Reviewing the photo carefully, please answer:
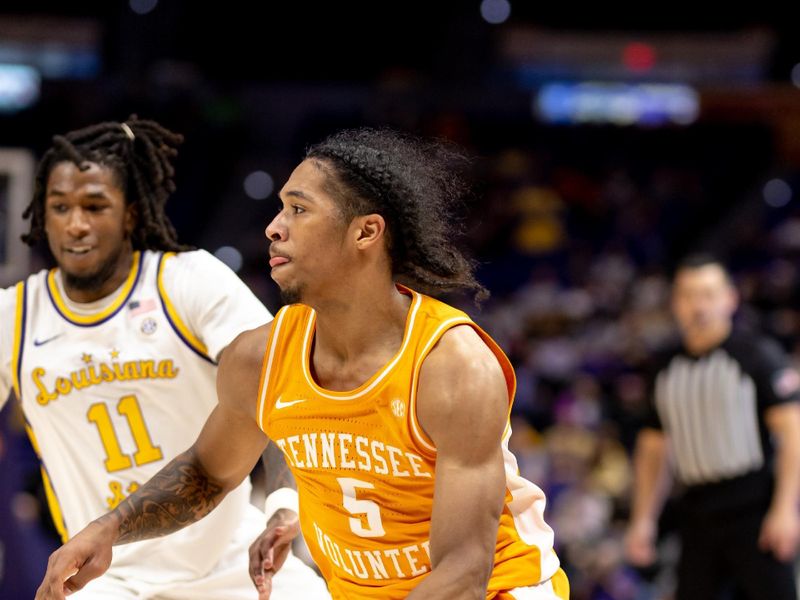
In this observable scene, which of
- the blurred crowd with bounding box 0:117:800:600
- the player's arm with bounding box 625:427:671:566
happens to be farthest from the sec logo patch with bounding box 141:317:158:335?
the player's arm with bounding box 625:427:671:566

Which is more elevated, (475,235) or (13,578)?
(475,235)

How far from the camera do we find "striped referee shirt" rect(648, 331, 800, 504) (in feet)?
19.3

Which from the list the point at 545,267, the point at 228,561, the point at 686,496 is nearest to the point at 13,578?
the point at 228,561

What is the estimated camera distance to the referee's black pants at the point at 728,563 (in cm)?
570

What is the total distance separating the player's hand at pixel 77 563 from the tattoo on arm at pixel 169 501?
10 centimetres

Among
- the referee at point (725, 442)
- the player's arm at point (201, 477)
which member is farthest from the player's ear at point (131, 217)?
the referee at point (725, 442)

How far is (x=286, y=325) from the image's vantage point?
9.70 ft

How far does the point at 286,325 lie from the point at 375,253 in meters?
0.34

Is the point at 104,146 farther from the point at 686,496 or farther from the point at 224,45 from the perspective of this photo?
the point at 224,45

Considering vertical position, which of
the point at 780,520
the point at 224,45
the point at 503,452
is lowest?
the point at 780,520

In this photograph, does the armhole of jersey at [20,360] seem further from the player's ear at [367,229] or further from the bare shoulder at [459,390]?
the bare shoulder at [459,390]

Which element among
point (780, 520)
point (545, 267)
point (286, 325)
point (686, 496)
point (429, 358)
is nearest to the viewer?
point (429, 358)

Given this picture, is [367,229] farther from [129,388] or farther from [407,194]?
[129,388]

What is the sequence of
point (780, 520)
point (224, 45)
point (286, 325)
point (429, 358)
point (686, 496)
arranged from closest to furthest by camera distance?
point (429, 358)
point (286, 325)
point (780, 520)
point (686, 496)
point (224, 45)
